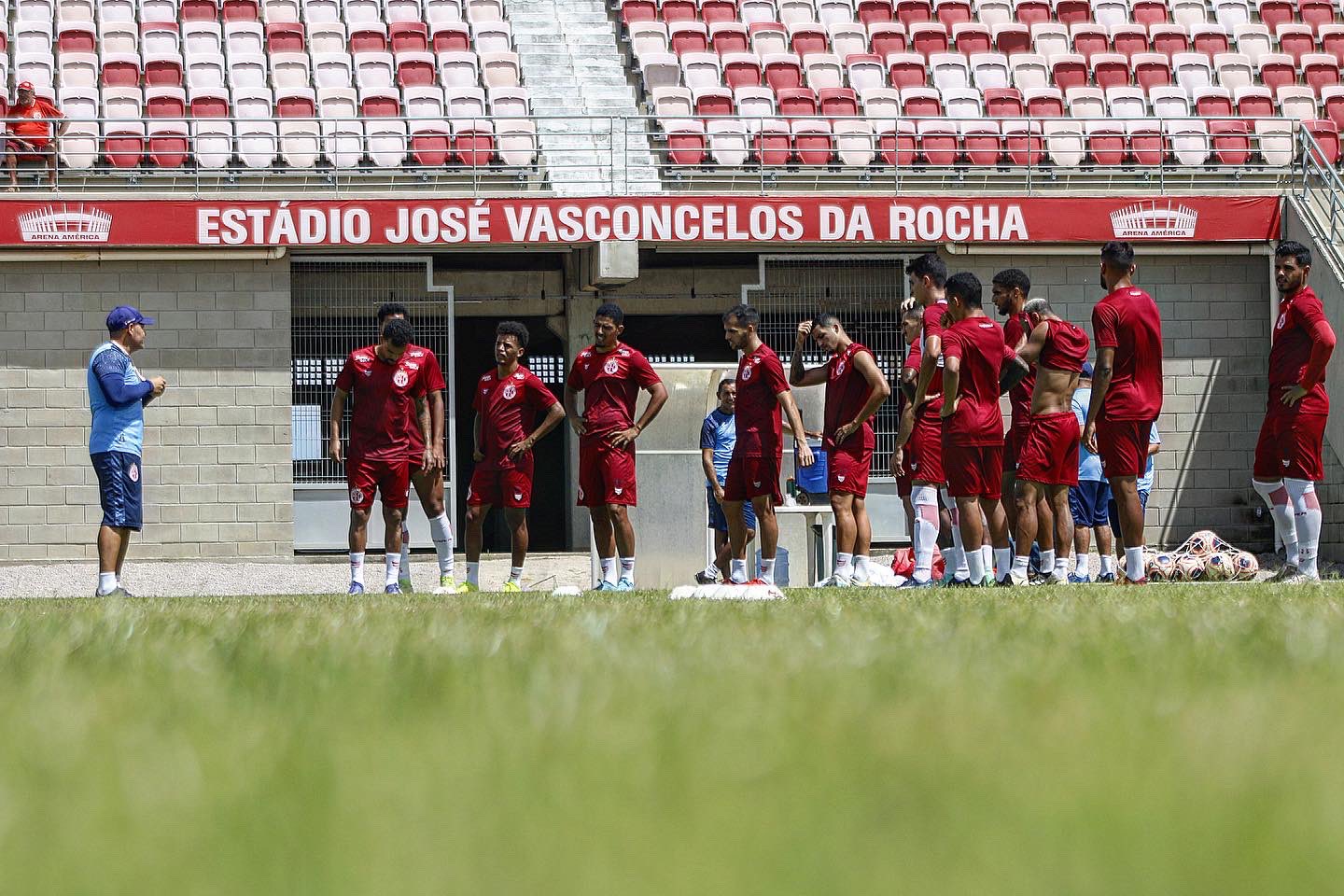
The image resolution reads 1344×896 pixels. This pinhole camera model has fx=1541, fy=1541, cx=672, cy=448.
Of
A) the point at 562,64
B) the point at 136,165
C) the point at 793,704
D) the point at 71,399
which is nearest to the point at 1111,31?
the point at 562,64

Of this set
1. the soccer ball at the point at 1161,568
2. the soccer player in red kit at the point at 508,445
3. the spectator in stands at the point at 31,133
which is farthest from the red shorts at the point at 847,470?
the spectator in stands at the point at 31,133

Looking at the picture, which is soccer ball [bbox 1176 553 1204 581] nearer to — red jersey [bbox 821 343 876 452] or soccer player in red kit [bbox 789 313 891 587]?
soccer player in red kit [bbox 789 313 891 587]

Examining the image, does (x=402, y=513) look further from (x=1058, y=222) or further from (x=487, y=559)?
(x=1058, y=222)

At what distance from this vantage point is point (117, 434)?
969 cm

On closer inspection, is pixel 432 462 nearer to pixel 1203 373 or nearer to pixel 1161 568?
pixel 1161 568

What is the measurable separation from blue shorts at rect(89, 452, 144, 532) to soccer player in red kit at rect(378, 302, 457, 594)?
186cm

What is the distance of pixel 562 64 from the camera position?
64.8ft

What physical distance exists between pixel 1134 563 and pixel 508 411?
14.3 feet

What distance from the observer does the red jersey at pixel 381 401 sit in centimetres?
1066

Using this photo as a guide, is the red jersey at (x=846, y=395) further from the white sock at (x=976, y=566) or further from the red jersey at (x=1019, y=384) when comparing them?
the white sock at (x=976, y=566)

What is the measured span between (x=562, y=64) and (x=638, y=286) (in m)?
3.48

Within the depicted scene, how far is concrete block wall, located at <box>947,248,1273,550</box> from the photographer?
17047 millimetres

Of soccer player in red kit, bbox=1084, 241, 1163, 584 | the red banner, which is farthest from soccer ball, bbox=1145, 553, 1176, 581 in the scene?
the red banner

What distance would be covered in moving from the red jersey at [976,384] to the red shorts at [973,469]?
51 millimetres
